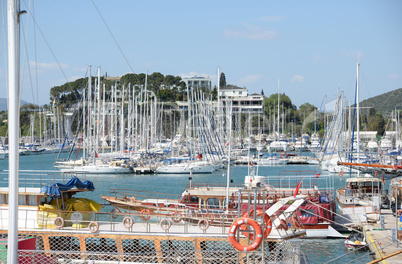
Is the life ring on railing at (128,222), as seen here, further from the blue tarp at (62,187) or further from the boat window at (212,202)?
the boat window at (212,202)

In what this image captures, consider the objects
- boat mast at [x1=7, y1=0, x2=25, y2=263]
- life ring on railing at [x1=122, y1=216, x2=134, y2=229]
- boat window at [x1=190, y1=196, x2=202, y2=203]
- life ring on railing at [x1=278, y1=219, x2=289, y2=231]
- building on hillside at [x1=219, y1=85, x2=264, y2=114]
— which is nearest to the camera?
boat mast at [x1=7, y1=0, x2=25, y2=263]

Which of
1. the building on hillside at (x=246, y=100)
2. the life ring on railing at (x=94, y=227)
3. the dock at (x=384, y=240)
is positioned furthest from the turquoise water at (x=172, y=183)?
the building on hillside at (x=246, y=100)

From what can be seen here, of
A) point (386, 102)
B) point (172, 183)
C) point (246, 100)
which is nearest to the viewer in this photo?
point (172, 183)

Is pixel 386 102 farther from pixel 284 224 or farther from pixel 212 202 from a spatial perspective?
pixel 284 224

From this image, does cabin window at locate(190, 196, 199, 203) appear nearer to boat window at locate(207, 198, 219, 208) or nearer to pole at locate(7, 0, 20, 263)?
boat window at locate(207, 198, 219, 208)

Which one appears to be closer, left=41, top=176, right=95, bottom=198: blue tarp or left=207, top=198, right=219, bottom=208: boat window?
left=41, top=176, right=95, bottom=198: blue tarp

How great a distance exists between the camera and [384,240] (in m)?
26.3

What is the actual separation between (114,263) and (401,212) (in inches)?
730

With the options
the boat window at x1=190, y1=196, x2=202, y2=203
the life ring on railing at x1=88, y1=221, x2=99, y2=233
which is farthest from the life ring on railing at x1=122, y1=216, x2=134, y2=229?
the boat window at x1=190, y1=196, x2=202, y2=203

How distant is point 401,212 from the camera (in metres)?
30.8

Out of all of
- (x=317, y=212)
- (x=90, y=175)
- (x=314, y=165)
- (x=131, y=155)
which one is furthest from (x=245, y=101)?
(x=317, y=212)

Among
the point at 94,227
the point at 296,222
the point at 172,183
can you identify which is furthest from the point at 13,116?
A: the point at 172,183

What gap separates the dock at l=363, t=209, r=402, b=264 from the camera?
22844 millimetres

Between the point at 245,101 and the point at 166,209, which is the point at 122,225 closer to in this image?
the point at 166,209
